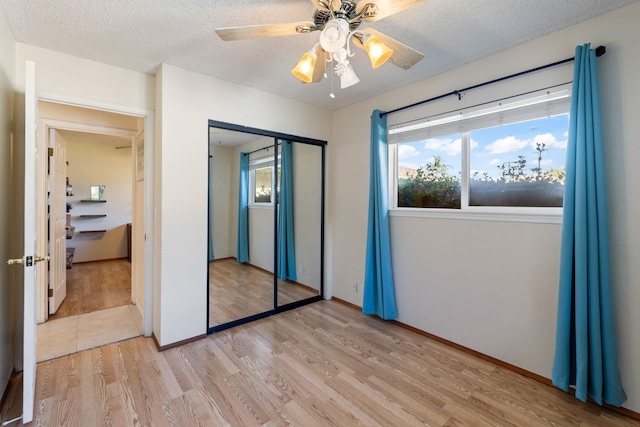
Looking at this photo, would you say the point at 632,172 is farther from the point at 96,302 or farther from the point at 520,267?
the point at 96,302

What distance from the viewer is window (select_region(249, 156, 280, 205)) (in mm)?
3227

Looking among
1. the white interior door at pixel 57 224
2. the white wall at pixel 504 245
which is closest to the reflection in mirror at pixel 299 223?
the white wall at pixel 504 245

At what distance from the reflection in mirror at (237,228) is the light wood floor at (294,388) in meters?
0.54

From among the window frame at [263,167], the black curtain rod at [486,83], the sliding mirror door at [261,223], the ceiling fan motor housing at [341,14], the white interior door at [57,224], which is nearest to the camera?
the ceiling fan motor housing at [341,14]

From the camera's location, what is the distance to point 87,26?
1.89m

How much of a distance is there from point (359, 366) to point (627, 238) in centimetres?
196

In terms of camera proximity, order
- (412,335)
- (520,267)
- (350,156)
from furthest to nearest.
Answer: (350,156) < (412,335) < (520,267)

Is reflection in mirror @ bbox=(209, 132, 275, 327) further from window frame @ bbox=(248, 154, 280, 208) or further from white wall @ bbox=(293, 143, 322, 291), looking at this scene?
white wall @ bbox=(293, 143, 322, 291)

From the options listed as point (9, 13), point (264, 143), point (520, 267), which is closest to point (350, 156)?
point (264, 143)

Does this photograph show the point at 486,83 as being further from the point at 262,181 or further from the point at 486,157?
the point at 262,181

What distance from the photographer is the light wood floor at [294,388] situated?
1.71 m

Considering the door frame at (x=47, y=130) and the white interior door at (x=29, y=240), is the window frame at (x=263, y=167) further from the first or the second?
the white interior door at (x=29, y=240)

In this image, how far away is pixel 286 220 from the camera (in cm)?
350

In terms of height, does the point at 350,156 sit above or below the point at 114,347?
above
